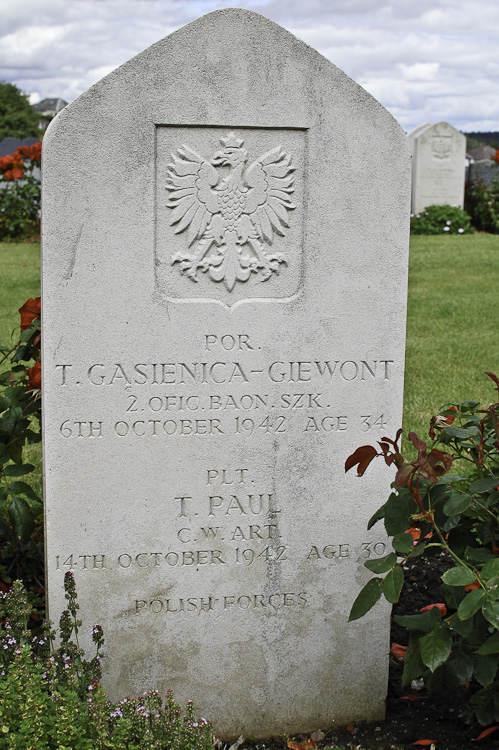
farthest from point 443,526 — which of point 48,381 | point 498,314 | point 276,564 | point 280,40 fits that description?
point 498,314

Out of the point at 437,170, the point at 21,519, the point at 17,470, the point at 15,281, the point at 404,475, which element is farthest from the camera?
the point at 437,170

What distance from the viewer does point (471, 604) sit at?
2.34m

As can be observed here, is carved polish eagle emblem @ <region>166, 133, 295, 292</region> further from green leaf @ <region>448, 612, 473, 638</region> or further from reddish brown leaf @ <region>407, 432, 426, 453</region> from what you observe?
green leaf @ <region>448, 612, 473, 638</region>

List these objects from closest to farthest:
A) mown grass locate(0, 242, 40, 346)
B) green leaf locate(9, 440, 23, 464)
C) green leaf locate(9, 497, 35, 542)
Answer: green leaf locate(9, 497, 35, 542) → green leaf locate(9, 440, 23, 464) → mown grass locate(0, 242, 40, 346)

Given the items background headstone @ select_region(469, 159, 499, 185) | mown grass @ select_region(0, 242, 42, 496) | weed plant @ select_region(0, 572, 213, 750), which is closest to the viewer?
weed plant @ select_region(0, 572, 213, 750)

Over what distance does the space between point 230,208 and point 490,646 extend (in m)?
1.60

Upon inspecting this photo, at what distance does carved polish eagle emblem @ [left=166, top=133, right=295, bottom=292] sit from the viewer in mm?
2818

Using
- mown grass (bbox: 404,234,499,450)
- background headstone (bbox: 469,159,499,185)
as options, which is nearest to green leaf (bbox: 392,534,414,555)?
mown grass (bbox: 404,234,499,450)

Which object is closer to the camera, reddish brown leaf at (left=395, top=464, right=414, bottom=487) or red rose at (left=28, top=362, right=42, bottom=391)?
reddish brown leaf at (left=395, top=464, right=414, bottom=487)

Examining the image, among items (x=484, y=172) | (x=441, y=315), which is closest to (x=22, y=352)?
(x=441, y=315)

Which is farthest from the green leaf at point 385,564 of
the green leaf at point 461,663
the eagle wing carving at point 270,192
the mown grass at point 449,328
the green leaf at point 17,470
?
the mown grass at point 449,328

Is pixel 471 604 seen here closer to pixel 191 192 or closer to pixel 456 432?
pixel 456 432

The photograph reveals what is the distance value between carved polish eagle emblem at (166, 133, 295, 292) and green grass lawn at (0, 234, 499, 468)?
2890 millimetres

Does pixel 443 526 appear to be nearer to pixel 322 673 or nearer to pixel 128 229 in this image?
pixel 322 673
